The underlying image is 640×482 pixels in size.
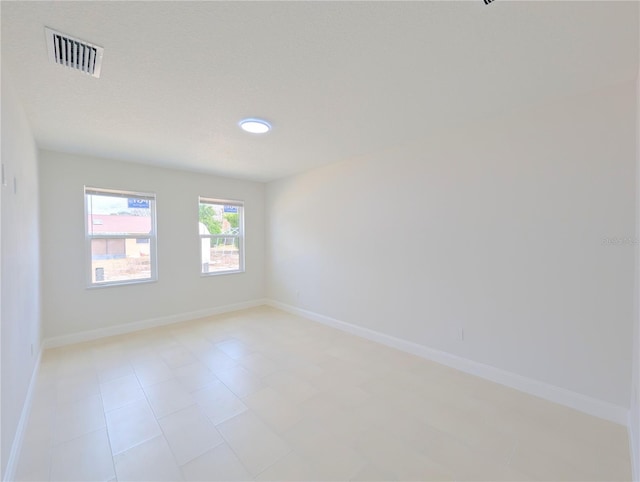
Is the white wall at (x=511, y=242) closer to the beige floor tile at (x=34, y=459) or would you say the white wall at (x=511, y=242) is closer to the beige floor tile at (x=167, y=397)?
the beige floor tile at (x=167, y=397)

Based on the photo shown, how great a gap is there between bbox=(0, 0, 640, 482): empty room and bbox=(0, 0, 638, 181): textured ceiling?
0.05 ft

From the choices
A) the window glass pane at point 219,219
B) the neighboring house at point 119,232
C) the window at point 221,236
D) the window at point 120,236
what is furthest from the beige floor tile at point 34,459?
the window glass pane at point 219,219

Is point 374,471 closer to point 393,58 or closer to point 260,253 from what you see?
point 393,58

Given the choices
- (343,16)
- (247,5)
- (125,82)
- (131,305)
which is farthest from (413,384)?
(131,305)

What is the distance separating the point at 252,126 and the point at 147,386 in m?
2.62

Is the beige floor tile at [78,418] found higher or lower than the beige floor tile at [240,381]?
higher

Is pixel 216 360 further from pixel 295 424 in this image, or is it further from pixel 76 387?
pixel 295 424

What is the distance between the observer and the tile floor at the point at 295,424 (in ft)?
5.50

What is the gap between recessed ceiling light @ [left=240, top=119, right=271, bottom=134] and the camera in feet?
8.65

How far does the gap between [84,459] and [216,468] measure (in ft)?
2.78

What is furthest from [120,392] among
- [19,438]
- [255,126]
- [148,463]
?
[255,126]

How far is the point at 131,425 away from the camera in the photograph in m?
2.06

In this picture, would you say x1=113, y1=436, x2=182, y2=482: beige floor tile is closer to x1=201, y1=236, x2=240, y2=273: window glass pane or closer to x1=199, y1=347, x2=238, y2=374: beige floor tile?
x1=199, y1=347, x2=238, y2=374: beige floor tile

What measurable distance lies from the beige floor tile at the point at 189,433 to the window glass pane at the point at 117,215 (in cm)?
297
